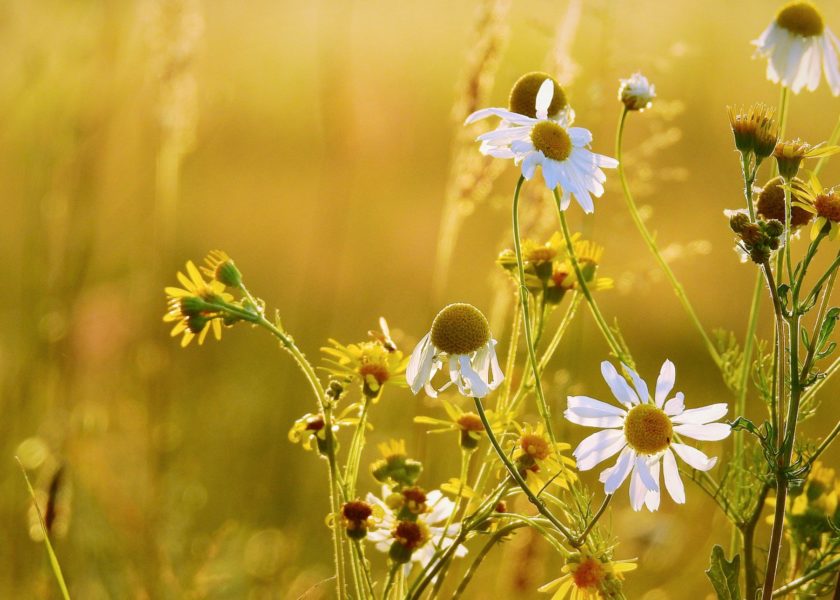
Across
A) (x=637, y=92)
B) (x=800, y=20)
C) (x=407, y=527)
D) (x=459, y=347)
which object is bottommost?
(x=407, y=527)

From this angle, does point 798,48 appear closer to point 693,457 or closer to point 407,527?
point 693,457

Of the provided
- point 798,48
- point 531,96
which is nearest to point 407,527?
point 531,96

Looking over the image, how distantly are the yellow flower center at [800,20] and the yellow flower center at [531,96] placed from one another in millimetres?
291

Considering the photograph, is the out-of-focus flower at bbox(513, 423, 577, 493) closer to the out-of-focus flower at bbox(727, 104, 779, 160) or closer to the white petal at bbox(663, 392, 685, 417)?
the white petal at bbox(663, 392, 685, 417)

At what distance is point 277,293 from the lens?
3301 millimetres

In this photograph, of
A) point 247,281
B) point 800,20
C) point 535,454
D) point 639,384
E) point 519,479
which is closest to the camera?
point 519,479

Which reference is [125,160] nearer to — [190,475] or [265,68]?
[190,475]

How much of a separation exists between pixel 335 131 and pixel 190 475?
0.83m

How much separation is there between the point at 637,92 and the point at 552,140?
0.27 m

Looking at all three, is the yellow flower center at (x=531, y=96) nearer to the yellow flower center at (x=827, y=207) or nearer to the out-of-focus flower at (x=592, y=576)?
the yellow flower center at (x=827, y=207)

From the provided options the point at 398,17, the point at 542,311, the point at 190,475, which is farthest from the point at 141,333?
the point at 398,17

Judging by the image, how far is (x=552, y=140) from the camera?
1036mm

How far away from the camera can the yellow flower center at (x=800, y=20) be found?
1.16m

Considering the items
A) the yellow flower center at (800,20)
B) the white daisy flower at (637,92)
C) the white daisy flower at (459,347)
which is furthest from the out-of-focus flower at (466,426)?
the yellow flower center at (800,20)
